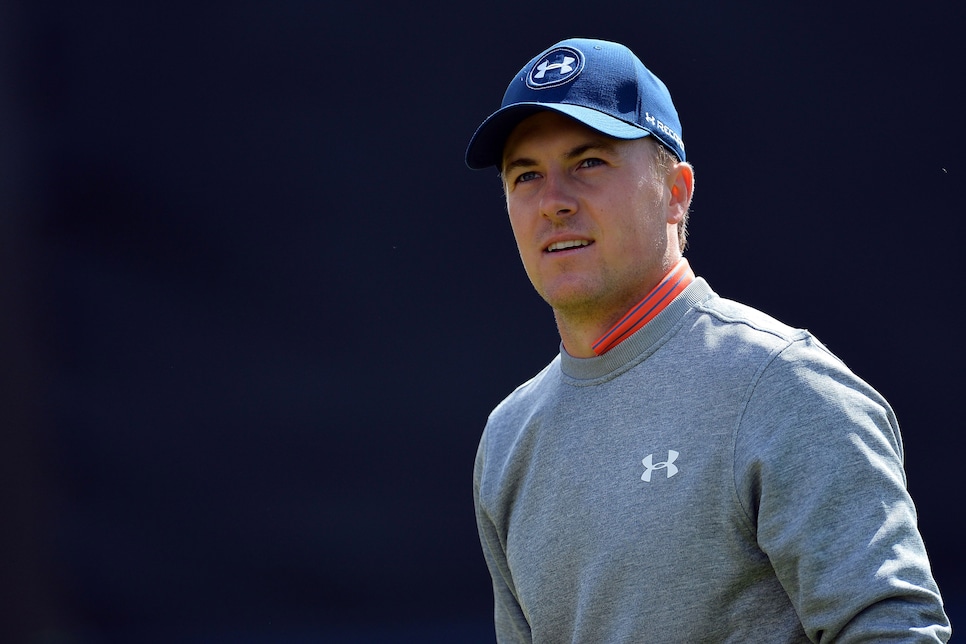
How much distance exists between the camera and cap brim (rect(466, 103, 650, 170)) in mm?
1169

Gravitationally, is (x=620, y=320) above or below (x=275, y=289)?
above

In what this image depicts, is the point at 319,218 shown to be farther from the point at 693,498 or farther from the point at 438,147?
the point at 693,498

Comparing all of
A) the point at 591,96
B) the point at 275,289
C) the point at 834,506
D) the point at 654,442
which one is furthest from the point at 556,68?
the point at 275,289

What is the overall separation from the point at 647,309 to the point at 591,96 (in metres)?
0.25

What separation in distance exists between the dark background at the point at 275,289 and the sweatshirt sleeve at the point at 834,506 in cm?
100

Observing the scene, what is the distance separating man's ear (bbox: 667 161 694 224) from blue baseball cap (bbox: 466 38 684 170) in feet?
0.08

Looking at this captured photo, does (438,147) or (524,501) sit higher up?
(438,147)

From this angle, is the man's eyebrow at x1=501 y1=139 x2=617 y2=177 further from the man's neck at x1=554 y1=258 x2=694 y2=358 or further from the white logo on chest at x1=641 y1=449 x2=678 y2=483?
the white logo on chest at x1=641 y1=449 x2=678 y2=483

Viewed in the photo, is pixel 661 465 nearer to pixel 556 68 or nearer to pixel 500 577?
pixel 500 577

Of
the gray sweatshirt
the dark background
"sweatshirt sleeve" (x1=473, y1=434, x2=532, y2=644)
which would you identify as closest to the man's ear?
the gray sweatshirt

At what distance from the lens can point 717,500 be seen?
3.45 feet

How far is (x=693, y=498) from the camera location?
106 centimetres

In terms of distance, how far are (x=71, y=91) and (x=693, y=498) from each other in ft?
5.23

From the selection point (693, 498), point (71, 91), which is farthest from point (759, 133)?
point (71, 91)
